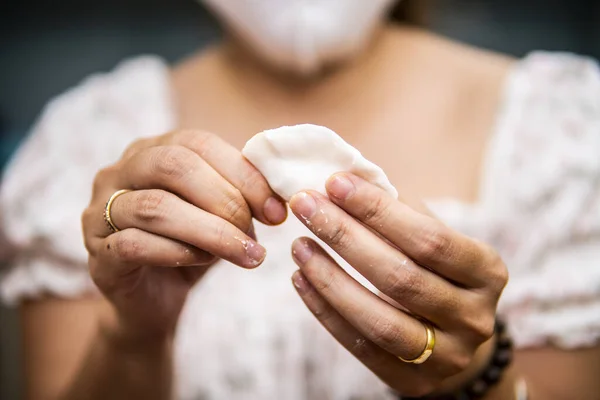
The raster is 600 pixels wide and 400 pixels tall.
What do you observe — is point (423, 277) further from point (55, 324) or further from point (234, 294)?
point (55, 324)

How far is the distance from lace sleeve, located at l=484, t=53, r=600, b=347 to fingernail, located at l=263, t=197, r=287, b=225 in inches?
12.5

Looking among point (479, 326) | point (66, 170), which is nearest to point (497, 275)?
point (479, 326)

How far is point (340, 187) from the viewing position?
33 cm

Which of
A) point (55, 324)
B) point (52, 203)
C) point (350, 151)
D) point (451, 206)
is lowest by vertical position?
point (55, 324)

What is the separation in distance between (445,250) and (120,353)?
280 mm

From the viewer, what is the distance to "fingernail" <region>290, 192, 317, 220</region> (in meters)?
0.32

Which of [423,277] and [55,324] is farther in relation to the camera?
[55,324]

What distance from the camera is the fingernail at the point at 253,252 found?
34 cm

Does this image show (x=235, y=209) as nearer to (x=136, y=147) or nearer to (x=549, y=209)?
(x=136, y=147)

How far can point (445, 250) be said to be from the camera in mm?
335

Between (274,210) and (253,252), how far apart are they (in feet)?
0.10

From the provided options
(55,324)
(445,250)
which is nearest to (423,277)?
(445,250)

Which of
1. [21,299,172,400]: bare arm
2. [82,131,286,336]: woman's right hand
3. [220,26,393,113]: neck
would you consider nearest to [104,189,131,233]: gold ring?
[82,131,286,336]: woman's right hand

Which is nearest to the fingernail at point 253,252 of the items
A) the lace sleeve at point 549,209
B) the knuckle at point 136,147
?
the knuckle at point 136,147
